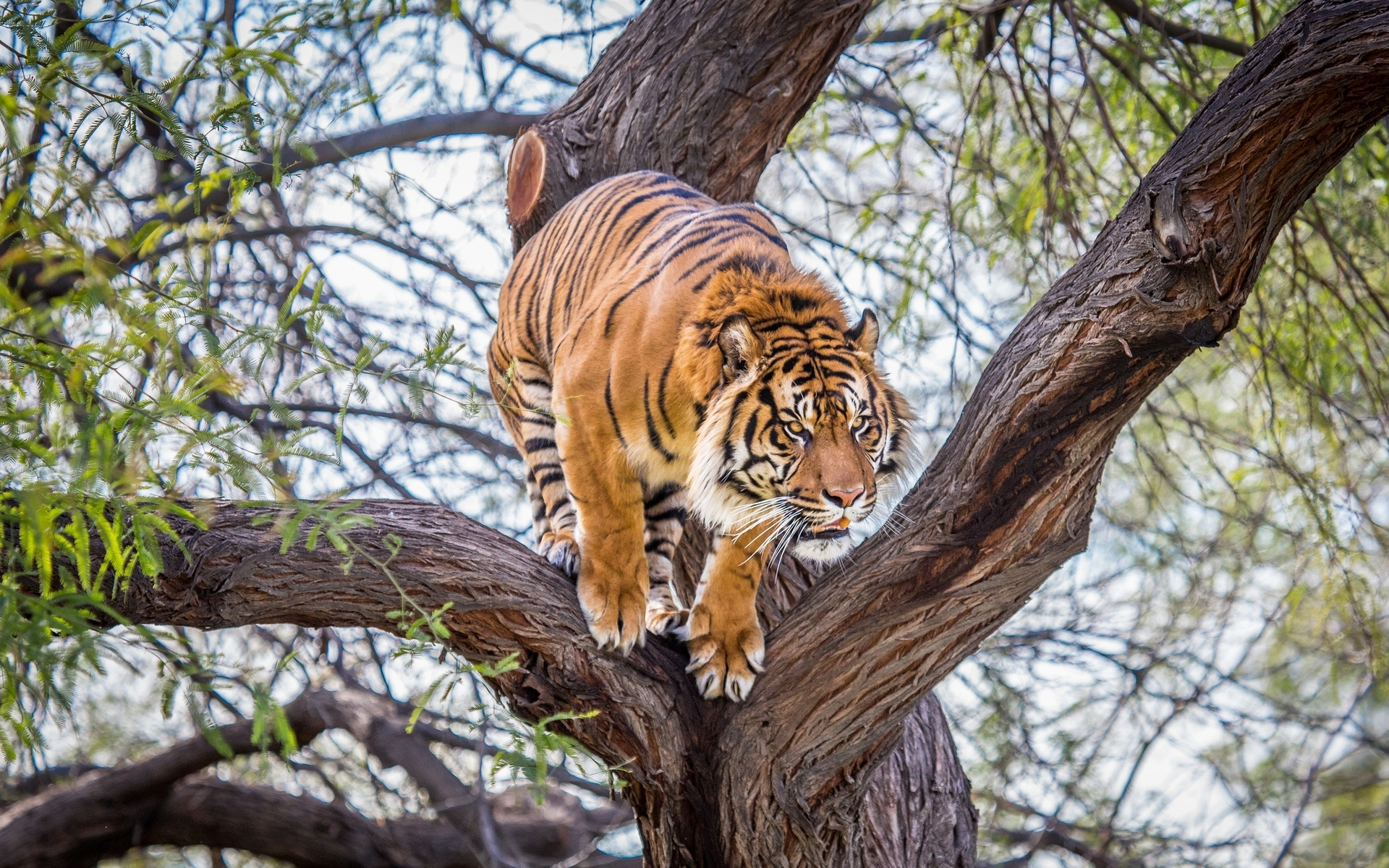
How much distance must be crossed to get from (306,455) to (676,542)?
5.46ft

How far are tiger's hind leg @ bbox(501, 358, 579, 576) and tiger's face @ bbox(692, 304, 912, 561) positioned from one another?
1.28 feet

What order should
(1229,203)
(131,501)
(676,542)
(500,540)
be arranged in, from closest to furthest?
1. (131,501)
2. (1229,203)
3. (500,540)
4. (676,542)

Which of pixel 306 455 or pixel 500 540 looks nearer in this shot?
pixel 306 455

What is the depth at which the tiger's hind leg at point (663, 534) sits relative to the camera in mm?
2920

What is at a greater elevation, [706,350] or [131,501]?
[706,350]

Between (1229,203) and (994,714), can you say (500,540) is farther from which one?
(994,714)

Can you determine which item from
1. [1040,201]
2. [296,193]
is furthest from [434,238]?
[1040,201]

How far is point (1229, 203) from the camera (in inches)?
71.2

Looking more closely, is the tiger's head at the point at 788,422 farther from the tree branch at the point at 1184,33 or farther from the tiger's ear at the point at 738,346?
the tree branch at the point at 1184,33

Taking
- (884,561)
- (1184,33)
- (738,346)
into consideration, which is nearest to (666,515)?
(738,346)

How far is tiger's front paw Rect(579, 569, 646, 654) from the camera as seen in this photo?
2.37 metres

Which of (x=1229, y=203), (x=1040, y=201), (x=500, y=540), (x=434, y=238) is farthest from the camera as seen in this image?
(x=434, y=238)

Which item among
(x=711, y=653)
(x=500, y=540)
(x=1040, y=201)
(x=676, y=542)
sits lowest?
(x=711, y=653)

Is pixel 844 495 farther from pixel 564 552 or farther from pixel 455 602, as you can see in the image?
pixel 455 602
